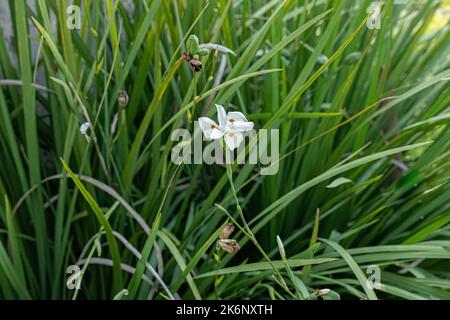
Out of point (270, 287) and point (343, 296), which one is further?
point (343, 296)

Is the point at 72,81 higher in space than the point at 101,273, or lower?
higher

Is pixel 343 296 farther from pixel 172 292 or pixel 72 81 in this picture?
pixel 72 81

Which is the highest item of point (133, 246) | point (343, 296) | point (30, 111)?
point (30, 111)

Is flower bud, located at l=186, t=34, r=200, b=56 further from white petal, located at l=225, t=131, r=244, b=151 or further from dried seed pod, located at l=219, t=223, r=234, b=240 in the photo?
dried seed pod, located at l=219, t=223, r=234, b=240

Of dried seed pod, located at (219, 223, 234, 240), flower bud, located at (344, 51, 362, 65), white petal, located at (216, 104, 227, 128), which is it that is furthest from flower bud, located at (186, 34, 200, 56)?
flower bud, located at (344, 51, 362, 65)

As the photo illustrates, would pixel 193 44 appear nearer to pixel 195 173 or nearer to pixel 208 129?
pixel 208 129

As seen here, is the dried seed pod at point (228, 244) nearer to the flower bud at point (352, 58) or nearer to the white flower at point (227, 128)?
the white flower at point (227, 128)
